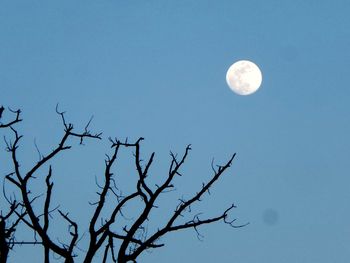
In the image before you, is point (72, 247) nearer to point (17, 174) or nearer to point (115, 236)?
point (115, 236)

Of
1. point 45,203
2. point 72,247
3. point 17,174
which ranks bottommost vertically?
point 72,247

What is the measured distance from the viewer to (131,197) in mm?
15734

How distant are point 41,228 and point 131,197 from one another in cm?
224

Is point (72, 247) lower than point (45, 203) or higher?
lower

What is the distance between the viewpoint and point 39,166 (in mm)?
16078

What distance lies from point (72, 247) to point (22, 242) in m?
1.15

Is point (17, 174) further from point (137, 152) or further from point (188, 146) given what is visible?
point (188, 146)

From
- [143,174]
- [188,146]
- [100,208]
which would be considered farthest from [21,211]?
[188,146]

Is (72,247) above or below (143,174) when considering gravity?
below

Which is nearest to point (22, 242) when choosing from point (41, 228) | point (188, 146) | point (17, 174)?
point (41, 228)

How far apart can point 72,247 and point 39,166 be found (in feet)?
7.67

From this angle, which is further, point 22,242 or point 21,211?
point 21,211

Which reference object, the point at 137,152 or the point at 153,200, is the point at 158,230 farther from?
the point at 137,152

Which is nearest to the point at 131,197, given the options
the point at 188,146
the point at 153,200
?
the point at 153,200
